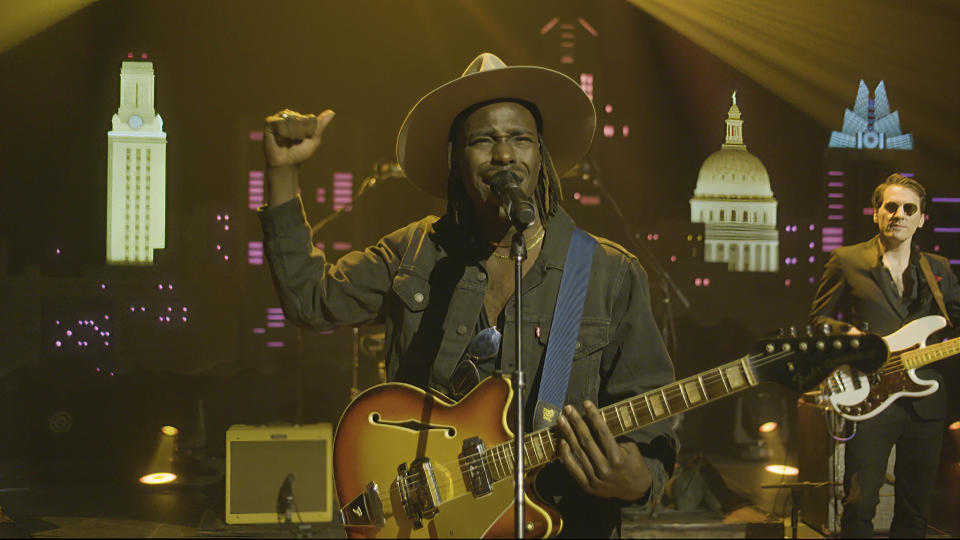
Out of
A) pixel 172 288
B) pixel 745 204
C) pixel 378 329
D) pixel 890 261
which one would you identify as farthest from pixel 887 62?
pixel 172 288

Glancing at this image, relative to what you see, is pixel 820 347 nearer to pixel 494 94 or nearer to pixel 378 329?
pixel 494 94

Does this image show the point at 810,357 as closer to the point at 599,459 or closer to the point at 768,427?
the point at 599,459

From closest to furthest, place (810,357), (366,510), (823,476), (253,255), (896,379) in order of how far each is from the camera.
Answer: (810,357)
(366,510)
(896,379)
(823,476)
(253,255)

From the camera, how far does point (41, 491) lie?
24.2 ft

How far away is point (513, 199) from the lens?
2.29 metres

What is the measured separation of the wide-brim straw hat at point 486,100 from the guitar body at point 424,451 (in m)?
0.84

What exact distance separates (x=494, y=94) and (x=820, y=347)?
126cm

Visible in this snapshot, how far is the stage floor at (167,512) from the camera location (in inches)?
235

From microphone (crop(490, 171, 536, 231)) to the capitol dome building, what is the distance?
247 inches

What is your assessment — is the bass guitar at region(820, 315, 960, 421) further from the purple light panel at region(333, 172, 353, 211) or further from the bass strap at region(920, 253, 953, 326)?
the purple light panel at region(333, 172, 353, 211)

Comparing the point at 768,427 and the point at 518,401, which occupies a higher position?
the point at 768,427

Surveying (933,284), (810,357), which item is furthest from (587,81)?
(810,357)

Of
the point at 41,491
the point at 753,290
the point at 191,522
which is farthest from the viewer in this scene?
the point at 753,290

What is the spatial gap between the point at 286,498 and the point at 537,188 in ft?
13.1
